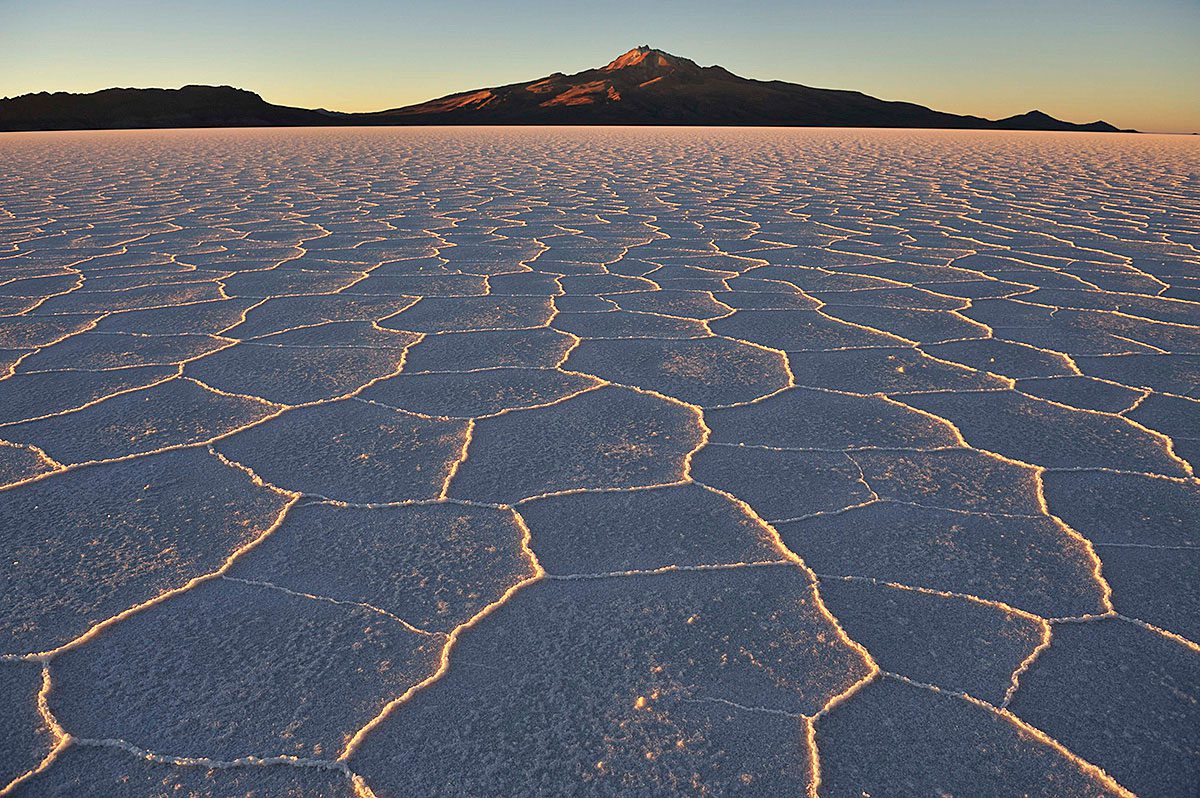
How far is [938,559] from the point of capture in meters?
1.17

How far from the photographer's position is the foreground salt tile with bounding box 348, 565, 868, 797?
2.63ft

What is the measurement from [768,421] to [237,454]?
0.97 m

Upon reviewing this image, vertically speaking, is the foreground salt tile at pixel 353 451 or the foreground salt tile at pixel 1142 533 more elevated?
the foreground salt tile at pixel 1142 533

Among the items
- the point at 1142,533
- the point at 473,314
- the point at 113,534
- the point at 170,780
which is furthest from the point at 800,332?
the point at 170,780

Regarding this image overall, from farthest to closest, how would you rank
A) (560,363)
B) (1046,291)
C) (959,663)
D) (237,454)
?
1. (1046,291)
2. (560,363)
3. (237,454)
4. (959,663)

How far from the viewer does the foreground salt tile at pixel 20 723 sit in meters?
0.80

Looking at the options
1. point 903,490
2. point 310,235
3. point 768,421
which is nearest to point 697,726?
point 903,490

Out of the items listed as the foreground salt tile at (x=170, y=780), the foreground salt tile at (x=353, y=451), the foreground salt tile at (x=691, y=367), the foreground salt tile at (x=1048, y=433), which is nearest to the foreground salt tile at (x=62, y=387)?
the foreground salt tile at (x=353, y=451)

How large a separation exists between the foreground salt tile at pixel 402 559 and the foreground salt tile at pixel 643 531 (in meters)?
0.05

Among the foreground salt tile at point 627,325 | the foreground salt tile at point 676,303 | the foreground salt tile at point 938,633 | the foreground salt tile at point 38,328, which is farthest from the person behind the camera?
the foreground salt tile at point 676,303

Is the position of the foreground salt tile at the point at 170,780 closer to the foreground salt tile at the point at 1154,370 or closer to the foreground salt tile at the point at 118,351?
the foreground salt tile at the point at 118,351

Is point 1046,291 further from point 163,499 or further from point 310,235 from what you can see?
point 310,235

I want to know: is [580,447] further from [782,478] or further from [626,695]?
[626,695]

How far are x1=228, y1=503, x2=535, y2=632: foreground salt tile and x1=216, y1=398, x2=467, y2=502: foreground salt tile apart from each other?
0.08 m
